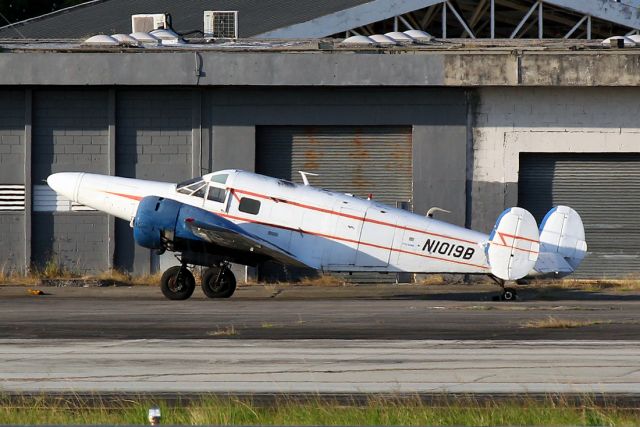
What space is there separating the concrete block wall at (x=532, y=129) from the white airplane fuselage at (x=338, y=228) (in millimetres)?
7214

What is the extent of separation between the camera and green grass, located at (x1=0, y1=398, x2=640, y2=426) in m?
10.3

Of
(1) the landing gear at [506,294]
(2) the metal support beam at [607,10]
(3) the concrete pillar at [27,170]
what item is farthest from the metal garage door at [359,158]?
(2) the metal support beam at [607,10]

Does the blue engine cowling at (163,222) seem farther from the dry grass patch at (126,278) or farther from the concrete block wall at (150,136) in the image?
the concrete block wall at (150,136)

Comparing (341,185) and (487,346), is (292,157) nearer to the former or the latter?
(341,185)

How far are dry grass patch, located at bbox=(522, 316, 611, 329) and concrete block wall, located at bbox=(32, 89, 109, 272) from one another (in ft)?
49.4

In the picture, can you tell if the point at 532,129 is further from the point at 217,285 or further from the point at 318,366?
the point at 318,366

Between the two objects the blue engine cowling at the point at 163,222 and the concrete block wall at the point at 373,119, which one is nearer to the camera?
the blue engine cowling at the point at 163,222

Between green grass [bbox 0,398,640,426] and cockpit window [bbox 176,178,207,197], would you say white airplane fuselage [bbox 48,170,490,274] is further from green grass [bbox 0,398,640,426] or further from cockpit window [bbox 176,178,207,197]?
green grass [bbox 0,398,640,426]

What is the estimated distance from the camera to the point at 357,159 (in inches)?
1193

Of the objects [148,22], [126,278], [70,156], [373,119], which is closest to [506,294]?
[373,119]


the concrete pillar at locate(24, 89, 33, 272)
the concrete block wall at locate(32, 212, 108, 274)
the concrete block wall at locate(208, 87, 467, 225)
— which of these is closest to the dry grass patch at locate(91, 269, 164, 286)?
the concrete block wall at locate(32, 212, 108, 274)

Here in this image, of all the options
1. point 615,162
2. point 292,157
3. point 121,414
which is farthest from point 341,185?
point 121,414

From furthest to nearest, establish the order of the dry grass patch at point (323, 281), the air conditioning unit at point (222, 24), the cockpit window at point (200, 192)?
the air conditioning unit at point (222, 24), the dry grass patch at point (323, 281), the cockpit window at point (200, 192)

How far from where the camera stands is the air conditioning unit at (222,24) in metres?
37.8
